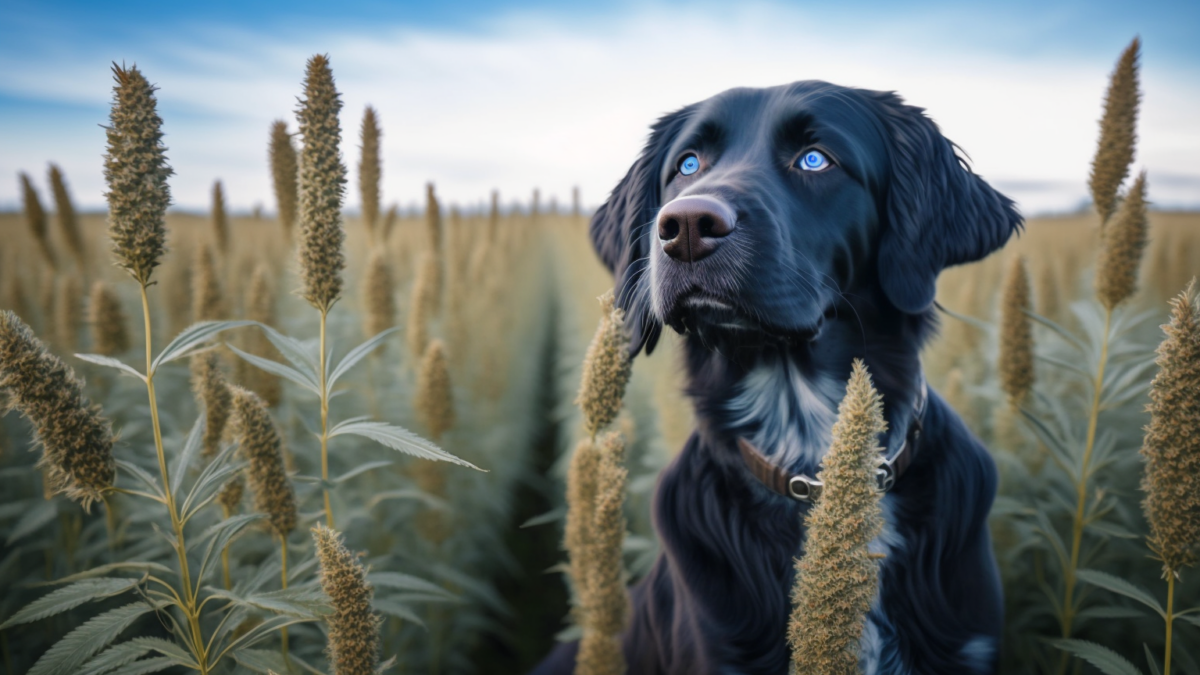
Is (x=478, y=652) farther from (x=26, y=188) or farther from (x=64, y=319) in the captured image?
(x=26, y=188)

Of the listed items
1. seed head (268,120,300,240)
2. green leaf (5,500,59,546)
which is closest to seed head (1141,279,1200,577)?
seed head (268,120,300,240)

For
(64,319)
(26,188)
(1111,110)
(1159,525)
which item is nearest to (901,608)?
(1159,525)

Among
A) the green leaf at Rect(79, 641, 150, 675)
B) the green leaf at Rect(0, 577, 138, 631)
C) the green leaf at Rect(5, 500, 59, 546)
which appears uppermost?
the green leaf at Rect(0, 577, 138, 631)

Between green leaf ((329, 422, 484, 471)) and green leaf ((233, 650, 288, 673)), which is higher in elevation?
green leaf ((329, 422, 484, 471))

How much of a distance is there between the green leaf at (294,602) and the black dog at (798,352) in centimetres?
108

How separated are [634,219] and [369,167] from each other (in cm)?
123

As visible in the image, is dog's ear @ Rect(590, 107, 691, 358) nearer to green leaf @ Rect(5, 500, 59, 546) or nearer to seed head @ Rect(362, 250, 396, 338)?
seed head @ Rect(362, 250, 396, 338)

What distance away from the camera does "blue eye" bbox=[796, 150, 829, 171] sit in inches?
78.3

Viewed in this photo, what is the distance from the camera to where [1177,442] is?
136 centimetres

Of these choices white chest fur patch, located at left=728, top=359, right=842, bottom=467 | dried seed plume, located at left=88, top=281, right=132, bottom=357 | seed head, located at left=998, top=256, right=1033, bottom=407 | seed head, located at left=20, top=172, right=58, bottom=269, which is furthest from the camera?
seed head, located at left=20, top=172, right=58, bottom=269

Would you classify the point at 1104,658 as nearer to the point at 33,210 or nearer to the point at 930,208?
the point at 930,208

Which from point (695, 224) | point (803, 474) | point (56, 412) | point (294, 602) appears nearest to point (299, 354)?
point (56, 412)

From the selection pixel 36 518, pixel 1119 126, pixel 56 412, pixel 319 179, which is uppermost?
pixel 1119 126

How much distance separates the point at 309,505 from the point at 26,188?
2.48 meters
